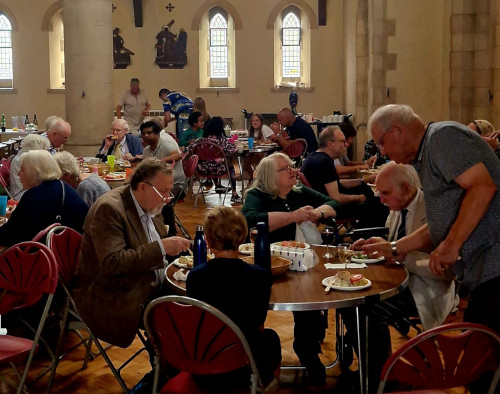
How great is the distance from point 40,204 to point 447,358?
9.00 feet

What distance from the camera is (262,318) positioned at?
3012 millimetres

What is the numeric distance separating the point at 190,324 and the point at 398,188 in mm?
1686

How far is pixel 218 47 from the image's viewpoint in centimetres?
1738

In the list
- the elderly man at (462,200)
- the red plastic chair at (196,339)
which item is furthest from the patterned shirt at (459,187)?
the red plastic chair at (196,339)

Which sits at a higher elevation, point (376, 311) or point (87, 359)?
point (376, 311)

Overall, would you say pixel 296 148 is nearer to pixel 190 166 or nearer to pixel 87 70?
pixel 190 166

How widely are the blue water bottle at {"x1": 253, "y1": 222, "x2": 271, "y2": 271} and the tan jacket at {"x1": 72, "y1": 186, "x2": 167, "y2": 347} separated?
500 mm

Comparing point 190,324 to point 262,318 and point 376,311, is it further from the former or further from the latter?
point 376,311

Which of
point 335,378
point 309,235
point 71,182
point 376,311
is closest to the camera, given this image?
point 376,311

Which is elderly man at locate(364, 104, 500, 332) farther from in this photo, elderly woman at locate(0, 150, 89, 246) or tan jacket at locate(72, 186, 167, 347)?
elderly woman at locate(0, 150, 89, 246)

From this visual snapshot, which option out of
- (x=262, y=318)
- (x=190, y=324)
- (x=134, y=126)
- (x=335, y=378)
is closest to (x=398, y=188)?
(x=335, y=378)

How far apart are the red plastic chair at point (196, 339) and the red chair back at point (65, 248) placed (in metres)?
1.13

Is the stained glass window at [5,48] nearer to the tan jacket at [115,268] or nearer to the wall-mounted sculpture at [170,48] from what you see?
the wall-mounted sculpture at [170,48]

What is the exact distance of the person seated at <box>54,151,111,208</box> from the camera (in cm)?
522
